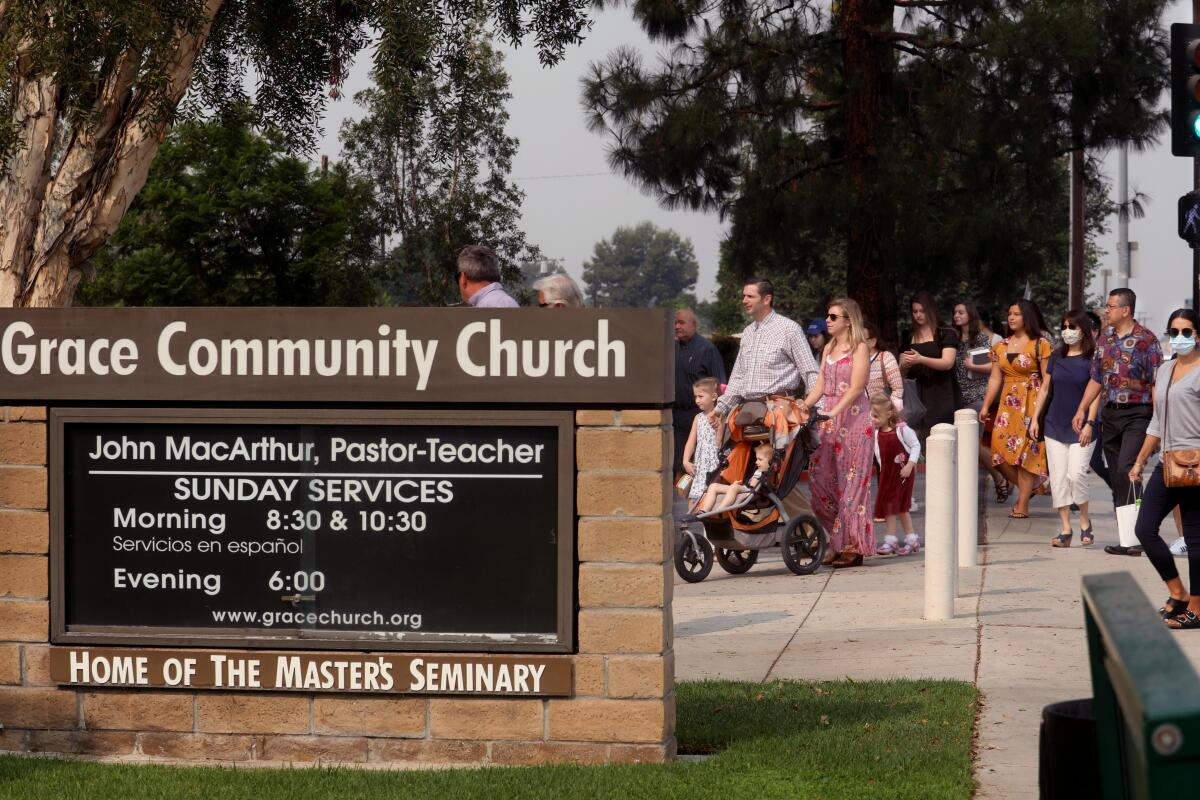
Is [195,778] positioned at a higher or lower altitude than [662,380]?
lower

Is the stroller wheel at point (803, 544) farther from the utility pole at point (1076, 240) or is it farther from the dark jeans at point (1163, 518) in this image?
the utility pole at point (1076, 240)

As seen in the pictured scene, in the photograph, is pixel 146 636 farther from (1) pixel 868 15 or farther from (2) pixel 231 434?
(1) pixel 868 15

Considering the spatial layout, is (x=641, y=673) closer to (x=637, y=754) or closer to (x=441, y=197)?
(x=637, y=754)

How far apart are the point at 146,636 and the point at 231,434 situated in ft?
2.50

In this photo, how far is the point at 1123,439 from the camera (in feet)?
38.6

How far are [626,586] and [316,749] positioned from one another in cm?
122

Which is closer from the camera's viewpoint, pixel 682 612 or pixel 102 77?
pixel 682 612

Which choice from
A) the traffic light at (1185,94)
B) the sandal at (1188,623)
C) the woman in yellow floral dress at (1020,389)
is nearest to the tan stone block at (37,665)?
the sandal at (1188,623)

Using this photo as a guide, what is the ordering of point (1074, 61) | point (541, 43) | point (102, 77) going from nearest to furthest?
point (102, 77) < point (541, 43) < point (1074, 61)

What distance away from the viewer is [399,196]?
149ft

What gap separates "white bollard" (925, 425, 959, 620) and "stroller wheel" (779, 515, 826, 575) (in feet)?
6.82

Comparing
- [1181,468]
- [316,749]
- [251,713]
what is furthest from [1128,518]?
[251,713]

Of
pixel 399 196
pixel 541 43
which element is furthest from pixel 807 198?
pixel 399 196

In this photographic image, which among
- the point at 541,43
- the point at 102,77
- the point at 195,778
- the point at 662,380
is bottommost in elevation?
the point at 195,778
